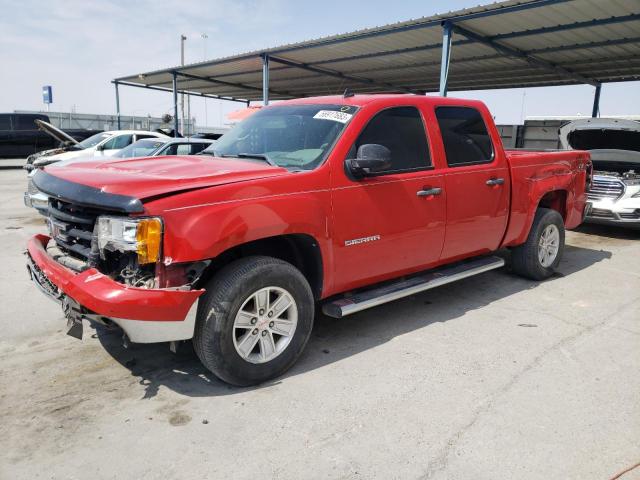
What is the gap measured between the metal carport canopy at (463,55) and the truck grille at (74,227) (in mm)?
9082

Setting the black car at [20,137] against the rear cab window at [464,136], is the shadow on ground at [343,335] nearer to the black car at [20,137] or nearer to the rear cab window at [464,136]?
the rear cab window at [464,136]

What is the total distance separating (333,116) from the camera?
389 cm

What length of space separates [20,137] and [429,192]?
21.9 m

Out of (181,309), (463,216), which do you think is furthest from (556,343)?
(181,309)

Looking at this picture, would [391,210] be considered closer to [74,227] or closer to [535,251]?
[74,227]

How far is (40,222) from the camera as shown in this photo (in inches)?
343

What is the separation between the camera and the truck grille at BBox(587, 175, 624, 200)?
326 inches

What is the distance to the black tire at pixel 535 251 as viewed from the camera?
555cm

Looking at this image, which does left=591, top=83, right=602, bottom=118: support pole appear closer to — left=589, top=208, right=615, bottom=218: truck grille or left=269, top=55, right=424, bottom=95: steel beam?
left=269, top=55, right=424, bottom=95: steel beam

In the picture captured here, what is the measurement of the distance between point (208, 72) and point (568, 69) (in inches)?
519

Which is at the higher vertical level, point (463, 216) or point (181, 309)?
point (463, 216)

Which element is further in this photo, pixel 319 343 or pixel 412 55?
pixel 412 55

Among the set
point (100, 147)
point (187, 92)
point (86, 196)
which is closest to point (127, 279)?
point (86, 196)

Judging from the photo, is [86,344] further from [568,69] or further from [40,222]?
[568,69]
